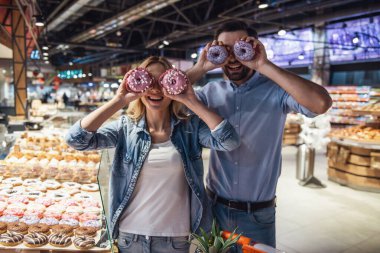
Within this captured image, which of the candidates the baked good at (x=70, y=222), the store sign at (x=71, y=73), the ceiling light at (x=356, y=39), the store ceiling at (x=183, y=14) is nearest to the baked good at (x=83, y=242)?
the baked good at (x=70, y=222)

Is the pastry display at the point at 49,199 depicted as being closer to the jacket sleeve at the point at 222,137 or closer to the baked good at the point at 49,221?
the baked good at the point at 49,221

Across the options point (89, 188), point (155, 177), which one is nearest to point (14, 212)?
point (89, 188)

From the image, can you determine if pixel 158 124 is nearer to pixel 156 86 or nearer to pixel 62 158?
pixel 156 86

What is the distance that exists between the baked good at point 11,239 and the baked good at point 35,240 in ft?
0.16

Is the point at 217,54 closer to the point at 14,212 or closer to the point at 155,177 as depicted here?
the point at 155,177

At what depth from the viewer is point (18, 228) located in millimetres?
2150

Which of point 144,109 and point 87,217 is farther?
point 87,217

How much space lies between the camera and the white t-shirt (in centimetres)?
171

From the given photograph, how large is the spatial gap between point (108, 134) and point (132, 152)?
0.54 ft

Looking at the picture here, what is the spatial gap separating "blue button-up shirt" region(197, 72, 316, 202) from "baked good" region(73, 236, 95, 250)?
0.84 meters

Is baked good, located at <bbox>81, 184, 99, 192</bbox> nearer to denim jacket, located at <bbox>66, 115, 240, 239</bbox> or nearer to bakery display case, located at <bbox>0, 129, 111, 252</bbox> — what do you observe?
bakery display case, located at <bbox>0, 129, 111, 252</bbox>

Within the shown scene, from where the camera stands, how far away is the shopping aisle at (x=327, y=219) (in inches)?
168

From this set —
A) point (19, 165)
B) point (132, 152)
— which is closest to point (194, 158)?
point (132, 152)

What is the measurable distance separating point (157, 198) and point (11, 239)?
3.30ft
